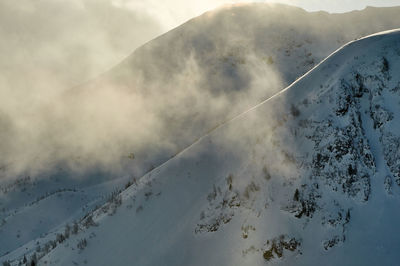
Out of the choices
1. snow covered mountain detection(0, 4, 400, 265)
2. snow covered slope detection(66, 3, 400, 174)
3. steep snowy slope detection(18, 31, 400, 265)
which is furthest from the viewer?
snow covered slope detection(66, 3, 400, 174)

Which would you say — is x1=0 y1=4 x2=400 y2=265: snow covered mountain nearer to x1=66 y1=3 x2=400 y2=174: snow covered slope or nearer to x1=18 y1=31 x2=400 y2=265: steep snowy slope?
x1=18 y1=31 x2=400 y2=265: steep snowy slope

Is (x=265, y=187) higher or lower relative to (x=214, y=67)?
lower

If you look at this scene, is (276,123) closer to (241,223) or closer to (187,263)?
(241,223)

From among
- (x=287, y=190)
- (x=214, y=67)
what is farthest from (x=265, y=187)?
(x=214, y=67)

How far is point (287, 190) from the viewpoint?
508 inches

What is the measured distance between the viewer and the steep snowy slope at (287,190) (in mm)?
11469

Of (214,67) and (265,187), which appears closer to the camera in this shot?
(265,187)

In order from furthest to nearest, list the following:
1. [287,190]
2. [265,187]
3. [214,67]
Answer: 1. [214,67]
2. [265,187]
3. [287,190]

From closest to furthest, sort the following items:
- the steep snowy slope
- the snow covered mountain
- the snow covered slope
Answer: the steep snowy slope < the snow covered mountain < the snow covered slope

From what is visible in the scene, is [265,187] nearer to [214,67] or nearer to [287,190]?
[287,190]

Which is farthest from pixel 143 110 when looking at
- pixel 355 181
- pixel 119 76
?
pixel 355 181

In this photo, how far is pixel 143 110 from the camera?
199 feet

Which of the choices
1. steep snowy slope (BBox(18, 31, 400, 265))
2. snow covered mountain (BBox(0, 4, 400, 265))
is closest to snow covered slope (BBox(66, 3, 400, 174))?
snow covered mountain (BBox(0, 4, 400, 265))

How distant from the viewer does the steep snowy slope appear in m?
11.5
